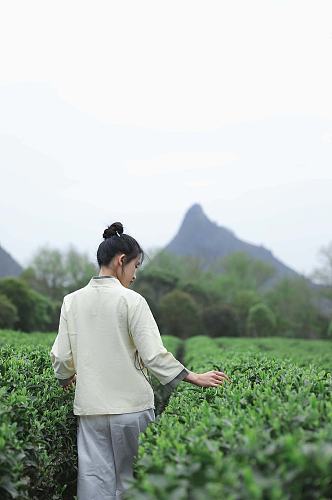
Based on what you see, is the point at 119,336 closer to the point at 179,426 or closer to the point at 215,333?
the point at 179,426

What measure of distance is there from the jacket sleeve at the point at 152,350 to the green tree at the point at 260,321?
37574mm

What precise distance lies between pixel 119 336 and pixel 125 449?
68 cm

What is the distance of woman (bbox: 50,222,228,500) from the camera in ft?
11.3

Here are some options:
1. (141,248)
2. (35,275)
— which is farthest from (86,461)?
(35,275)

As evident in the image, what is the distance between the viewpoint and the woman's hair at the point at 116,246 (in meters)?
3.66

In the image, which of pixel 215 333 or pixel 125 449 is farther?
pixel 215 333

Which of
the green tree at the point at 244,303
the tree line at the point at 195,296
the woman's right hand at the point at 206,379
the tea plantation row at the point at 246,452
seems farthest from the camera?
the green tree at the point at 244,303

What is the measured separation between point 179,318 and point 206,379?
115 feet

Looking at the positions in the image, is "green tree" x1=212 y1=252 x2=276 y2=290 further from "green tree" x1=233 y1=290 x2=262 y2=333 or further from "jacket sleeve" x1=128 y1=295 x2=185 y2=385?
"jacket sleeve" x1=128 y1=295 x2=185 y2=385

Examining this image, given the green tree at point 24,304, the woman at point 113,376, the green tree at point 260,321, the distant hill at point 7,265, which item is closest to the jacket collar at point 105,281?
the woman at point 113,376

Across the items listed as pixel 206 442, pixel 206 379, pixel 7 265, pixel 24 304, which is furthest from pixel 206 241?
pixel 206 442

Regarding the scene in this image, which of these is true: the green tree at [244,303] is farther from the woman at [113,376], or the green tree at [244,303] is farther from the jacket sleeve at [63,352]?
the woman at [113,376]

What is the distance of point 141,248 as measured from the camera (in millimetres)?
3777

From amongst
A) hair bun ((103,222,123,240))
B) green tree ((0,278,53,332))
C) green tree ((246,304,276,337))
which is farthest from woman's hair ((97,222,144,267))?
green tree ((246,304,276,337))
